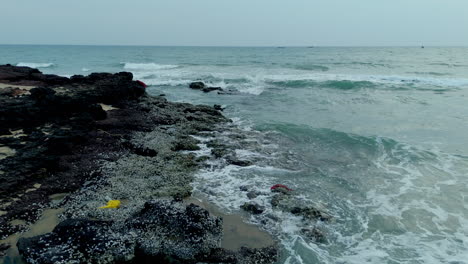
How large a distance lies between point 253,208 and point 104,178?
4184 mm

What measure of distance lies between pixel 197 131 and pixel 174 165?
4.23m

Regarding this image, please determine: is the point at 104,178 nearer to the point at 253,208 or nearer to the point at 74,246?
the point at 74,246


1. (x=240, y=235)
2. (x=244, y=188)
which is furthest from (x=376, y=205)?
(x=240, y=235)

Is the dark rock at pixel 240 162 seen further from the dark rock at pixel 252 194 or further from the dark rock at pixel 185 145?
the dark rock at pixel 252 194

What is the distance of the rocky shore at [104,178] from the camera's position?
17.2ft

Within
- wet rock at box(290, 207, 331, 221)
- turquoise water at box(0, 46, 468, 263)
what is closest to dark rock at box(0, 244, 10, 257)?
turquoise water at box(0, 46, 468, 263)

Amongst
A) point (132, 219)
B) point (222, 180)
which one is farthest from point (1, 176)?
point (222, 180)

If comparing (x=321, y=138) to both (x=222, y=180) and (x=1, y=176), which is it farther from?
(x=1, y=176)

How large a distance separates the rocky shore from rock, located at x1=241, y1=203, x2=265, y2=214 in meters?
1.31

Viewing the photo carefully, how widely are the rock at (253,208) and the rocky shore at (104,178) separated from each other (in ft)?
4.28

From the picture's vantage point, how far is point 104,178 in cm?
817

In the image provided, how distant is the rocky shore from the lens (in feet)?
17.2

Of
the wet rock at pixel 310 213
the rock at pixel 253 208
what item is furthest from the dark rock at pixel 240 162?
the wet rock at pixel 310 213

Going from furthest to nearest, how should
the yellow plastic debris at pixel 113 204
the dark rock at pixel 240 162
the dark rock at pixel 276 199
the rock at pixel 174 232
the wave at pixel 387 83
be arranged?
the wave at pixel 387 83, the dark rock at pixel 240 162, the dark rock at pixel 276 199, the yellow plastic debris at pixel 113 204, the rock at pixel 174 232
